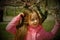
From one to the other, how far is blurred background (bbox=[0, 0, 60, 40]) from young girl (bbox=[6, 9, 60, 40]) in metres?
0.04

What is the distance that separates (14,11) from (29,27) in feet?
0.67

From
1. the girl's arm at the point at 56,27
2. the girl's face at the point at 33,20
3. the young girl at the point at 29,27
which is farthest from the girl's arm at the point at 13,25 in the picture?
the girl's arm at the point at 56,27

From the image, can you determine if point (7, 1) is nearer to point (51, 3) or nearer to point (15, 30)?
point (15, 30)

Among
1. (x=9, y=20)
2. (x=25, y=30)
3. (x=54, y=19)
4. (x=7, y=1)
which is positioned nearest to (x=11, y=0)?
(x=7, y=1)

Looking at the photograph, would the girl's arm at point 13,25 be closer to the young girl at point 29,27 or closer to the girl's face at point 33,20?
the young girl at point 29,27

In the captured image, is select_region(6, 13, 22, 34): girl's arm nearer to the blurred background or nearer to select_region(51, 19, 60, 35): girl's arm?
the blurred background

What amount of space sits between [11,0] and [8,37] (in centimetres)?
35

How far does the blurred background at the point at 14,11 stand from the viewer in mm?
1770

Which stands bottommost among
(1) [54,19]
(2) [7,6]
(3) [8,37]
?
(3) [8,37]

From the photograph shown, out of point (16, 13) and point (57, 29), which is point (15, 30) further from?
point (57, 29)

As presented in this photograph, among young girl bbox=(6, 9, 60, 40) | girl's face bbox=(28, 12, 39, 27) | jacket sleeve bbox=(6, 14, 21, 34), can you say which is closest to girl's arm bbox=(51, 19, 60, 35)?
young girl bbox=(6, 9, 60, 40)

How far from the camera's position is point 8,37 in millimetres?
1762

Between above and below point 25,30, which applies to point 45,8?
above

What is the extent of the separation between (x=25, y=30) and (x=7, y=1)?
1.04 feet
